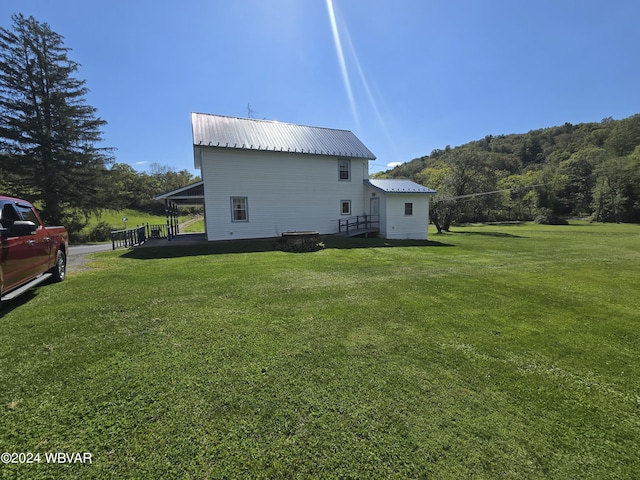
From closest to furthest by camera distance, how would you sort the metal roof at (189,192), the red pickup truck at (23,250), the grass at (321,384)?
1. the grass at (321,384)
2. the red pickup truck at (23,250)
3. the metal roof at (189,192)

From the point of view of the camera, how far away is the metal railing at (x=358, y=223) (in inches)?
754

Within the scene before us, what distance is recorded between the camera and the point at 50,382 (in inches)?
110

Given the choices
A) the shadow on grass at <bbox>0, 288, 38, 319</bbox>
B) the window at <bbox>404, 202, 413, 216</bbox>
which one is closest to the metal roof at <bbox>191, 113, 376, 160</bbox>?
the window at <bbox>404, 202, 413, 216</bbox>

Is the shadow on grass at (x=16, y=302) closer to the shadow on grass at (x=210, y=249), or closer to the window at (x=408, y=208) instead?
the shadow on grass at (x=210, y=249)

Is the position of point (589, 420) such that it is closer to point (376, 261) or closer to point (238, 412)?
point (238, 412)

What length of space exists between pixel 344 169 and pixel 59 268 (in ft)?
52.6

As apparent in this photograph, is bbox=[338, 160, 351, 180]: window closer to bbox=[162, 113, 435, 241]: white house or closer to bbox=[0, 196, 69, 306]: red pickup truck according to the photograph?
bbox=[162, 113, 435, 241]: white house

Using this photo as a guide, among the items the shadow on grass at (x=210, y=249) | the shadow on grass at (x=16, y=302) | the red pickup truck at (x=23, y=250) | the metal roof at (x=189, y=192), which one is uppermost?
the metal roof at (x=189, y=192)

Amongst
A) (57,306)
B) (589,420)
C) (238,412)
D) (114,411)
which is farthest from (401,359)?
(57,306)

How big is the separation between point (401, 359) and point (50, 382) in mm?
3762

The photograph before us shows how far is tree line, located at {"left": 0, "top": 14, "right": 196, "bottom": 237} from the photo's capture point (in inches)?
806

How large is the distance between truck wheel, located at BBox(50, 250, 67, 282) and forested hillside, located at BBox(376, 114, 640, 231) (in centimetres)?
2743

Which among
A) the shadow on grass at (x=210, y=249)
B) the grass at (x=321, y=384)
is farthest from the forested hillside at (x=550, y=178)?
the grass at (x=321, y=384)

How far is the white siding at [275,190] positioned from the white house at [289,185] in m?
0.05
